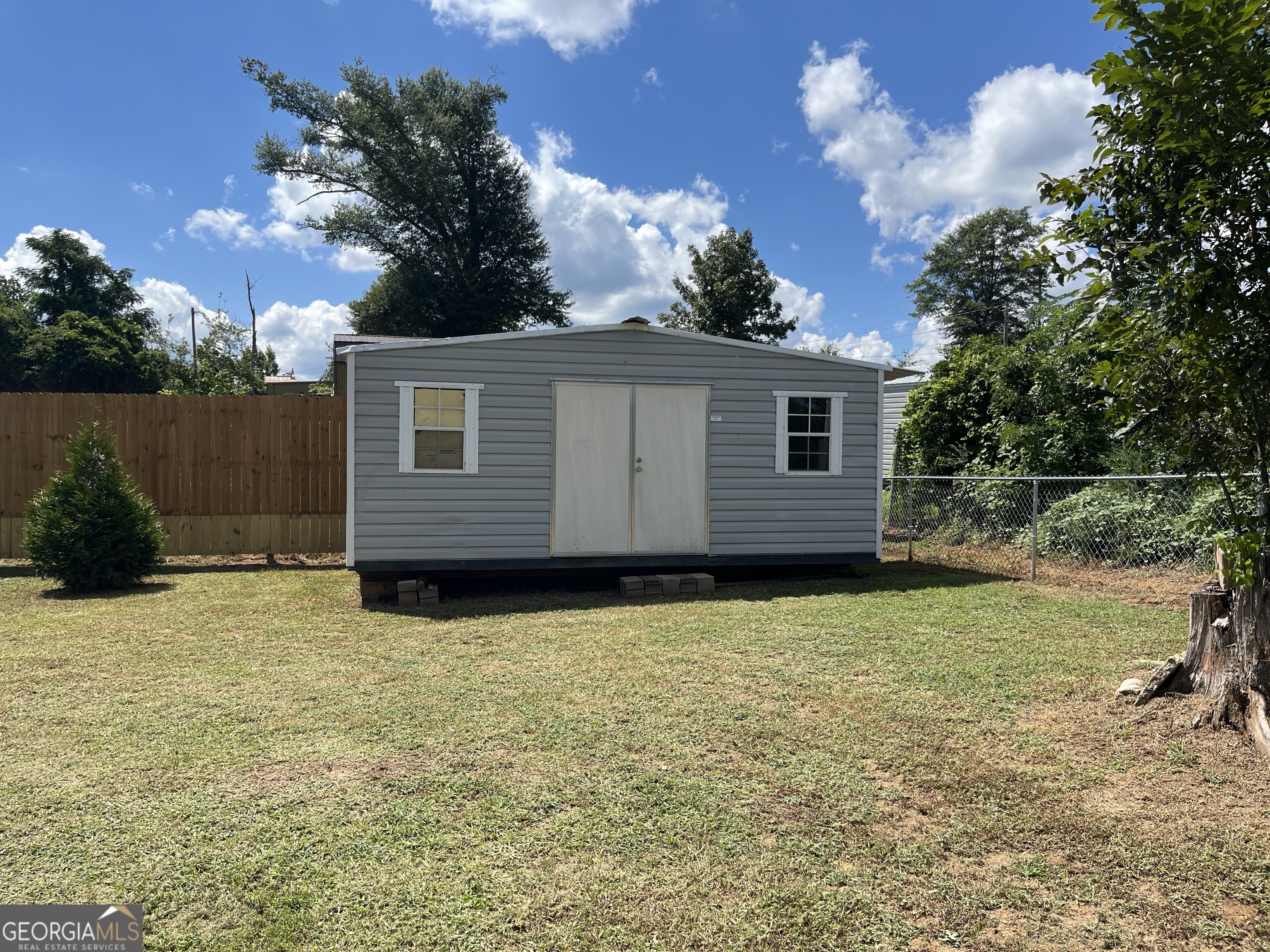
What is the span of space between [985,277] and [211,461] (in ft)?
127

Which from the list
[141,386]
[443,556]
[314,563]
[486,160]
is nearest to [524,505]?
[443,556]

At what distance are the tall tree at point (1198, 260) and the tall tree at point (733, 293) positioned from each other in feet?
59.4

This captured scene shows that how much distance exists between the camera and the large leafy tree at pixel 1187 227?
9.37 ft

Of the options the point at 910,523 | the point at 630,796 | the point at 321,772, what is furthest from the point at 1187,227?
the point at 910,523

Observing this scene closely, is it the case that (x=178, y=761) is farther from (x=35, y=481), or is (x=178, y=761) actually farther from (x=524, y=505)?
(x=35, y=481)

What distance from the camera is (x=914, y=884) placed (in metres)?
2.48

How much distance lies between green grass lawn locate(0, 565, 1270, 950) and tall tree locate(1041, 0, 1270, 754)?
0.70 meters

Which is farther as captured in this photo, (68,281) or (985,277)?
(985,277)

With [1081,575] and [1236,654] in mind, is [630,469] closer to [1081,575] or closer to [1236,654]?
[1081,575]

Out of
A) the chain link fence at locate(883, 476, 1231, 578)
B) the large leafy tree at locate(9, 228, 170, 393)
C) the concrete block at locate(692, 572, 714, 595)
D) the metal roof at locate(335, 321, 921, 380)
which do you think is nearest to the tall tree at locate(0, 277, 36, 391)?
the large leafy tree at locate(9, 228, 170, 393)

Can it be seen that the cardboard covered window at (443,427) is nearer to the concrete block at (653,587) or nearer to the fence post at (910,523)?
the concrete block at (653,587)

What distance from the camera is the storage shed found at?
7832 mm

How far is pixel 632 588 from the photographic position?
311 inches

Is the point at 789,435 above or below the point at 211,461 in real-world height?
above
